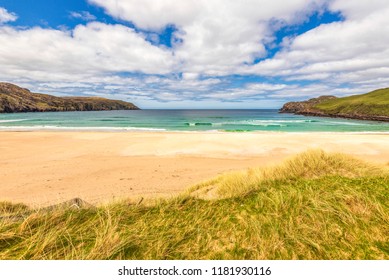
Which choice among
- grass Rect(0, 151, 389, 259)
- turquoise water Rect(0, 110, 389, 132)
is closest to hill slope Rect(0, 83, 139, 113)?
turquoise water Rect(0, 110, 389, 132)

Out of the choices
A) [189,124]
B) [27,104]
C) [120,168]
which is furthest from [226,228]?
[27,104]

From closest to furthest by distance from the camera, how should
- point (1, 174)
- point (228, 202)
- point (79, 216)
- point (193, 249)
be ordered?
point (193, 249) < point (79, 216) < point (228, 202) < point (1, 174)

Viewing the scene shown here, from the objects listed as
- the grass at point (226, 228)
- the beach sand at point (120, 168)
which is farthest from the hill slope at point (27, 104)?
the grass at point (226, 228)

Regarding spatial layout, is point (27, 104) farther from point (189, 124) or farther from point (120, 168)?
point (120, 168)

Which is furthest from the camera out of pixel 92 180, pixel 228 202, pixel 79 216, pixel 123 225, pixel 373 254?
pixel 92 180

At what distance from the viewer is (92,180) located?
34.0 feet

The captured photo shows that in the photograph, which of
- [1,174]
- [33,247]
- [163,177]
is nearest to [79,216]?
[33,247]

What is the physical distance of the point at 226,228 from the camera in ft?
9.09

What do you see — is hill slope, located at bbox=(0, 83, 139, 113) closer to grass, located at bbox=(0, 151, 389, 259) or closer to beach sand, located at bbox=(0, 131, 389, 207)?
beach sand, located at bbox=(0, 131, 389, 207)

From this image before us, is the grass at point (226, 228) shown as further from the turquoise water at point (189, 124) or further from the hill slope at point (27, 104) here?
the hill slope at point (27, 104)

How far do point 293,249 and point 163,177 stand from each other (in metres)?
9.07

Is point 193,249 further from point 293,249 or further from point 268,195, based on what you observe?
point 268,195

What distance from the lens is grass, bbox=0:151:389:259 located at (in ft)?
7.45

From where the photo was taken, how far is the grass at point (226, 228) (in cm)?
227
